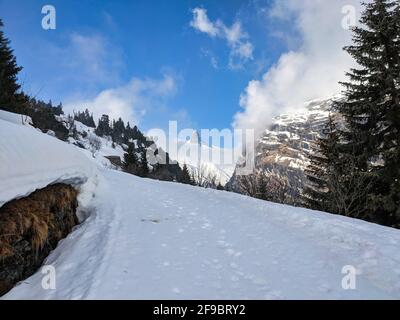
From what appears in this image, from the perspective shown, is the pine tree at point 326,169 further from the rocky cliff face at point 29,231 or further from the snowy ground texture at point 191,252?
the rocky cliff face at point 29,231

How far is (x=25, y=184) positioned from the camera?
6.10 m

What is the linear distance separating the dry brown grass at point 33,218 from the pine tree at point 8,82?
21096 mm

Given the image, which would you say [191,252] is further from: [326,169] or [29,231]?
[326,169]

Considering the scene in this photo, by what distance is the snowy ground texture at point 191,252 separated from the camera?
17.4 feet

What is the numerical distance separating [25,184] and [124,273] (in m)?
2.56

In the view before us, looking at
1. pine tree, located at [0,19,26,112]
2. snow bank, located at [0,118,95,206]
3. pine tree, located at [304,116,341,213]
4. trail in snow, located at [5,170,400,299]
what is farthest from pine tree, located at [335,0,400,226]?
pine tree, located at [0,19,26,112]

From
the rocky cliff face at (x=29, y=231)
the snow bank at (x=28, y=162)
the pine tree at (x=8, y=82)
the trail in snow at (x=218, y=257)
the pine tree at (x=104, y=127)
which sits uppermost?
the pine tree at (x=104, y=127)

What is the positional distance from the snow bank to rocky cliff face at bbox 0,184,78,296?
306mm

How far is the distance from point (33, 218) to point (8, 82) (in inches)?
1074

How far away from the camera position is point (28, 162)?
20.9 ft

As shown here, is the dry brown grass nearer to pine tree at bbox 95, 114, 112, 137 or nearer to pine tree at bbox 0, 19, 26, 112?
pine tree at bbox 0, 19, 26, 112

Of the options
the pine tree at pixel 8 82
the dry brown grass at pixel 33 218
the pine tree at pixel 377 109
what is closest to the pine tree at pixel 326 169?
the pine tree at pixel 377 109

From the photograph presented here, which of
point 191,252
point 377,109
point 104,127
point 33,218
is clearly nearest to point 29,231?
point 33,218
